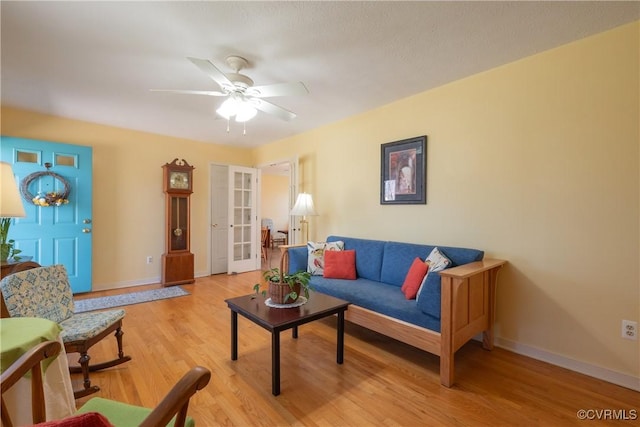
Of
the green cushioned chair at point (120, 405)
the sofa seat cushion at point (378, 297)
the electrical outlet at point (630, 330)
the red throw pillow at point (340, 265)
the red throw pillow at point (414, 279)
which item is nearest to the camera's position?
the green cushioned chair at point (120, 405)

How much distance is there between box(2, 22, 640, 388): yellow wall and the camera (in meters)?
1.94

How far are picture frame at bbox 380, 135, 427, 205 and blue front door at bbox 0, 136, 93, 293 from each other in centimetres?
384

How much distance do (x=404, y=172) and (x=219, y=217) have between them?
351 cm

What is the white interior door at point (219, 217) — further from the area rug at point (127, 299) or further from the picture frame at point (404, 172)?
the picture frame at point (404, 172)

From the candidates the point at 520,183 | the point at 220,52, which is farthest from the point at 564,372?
the point at 220,52

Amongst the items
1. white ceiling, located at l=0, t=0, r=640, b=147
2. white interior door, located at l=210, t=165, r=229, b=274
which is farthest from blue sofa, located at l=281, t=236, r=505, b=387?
white interior door, located at l=210, t=165, r=229, b=274

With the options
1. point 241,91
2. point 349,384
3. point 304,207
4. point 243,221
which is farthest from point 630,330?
point 243,221

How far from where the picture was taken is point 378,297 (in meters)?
2.44

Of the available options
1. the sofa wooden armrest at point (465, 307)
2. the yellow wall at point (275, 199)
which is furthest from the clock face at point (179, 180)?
the yellow wall at point (275, 199)

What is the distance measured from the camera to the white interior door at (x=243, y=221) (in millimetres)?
5164

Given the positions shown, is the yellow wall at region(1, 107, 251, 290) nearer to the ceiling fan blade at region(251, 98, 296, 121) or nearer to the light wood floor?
the light wood floor

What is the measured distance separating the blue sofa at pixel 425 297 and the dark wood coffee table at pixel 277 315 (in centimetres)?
36

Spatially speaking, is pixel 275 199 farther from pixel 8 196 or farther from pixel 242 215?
pixel 8 196

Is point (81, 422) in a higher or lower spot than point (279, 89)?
lower
